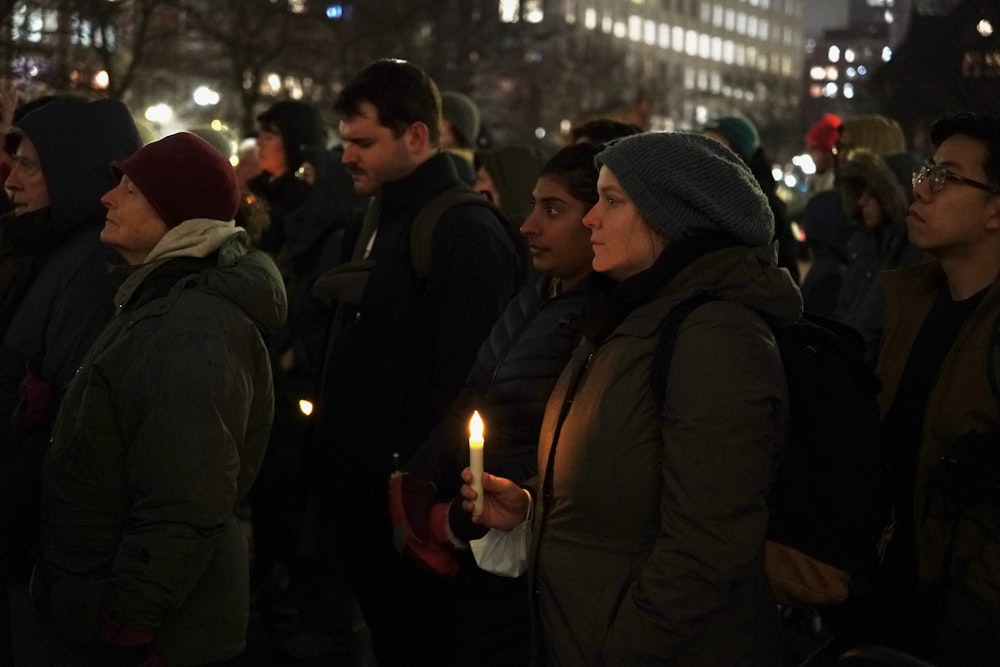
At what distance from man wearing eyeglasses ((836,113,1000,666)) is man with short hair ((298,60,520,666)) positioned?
5.18ft

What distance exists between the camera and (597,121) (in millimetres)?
5797

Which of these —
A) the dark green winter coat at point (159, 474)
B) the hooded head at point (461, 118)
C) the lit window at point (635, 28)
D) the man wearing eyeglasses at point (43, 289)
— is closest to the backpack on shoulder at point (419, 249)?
the man wearing eyeglasses at point (43, 289)

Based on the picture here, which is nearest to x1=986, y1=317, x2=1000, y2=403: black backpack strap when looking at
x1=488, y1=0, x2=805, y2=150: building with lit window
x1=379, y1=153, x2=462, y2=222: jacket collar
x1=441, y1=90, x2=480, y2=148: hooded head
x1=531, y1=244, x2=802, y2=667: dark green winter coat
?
x1=531, y1=244, x2=802, y2=667: dark green winter coat

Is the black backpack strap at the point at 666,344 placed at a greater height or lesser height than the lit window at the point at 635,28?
greater

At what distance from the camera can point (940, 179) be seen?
13.1 feet

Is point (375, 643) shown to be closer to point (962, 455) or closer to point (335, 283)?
point (335, 283)

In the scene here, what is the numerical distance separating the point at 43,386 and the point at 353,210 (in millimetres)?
3343

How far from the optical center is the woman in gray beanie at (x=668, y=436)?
280 cm

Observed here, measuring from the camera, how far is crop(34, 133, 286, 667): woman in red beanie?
11.8 feet

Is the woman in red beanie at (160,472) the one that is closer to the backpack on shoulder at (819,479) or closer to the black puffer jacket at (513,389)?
the black puffer jacket at (513,389)

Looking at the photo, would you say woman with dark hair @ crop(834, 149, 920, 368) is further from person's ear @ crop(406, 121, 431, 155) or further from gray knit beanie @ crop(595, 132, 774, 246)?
gray knit beanie @ crop(595, 132, 774, 246)

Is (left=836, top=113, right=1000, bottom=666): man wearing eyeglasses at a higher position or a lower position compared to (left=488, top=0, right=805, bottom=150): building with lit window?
higher

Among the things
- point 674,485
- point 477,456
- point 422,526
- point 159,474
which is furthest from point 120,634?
point 674,485

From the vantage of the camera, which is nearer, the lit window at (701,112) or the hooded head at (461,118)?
the hooded head at (461,118)
